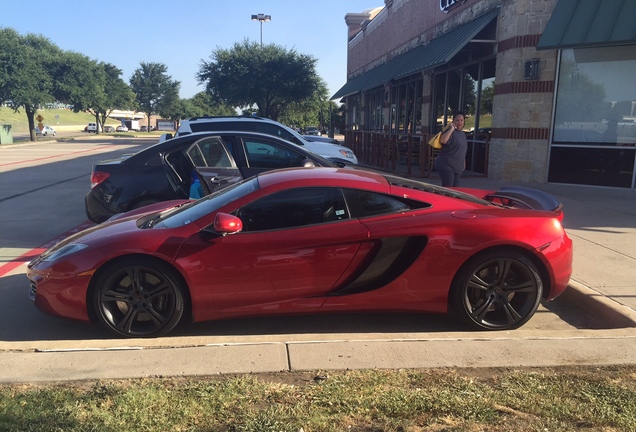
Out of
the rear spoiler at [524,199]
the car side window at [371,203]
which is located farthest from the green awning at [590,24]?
the car side window at [371,203]

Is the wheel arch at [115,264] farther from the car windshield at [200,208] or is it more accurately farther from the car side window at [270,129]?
the car side window at [270,129]

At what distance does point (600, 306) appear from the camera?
184 inches

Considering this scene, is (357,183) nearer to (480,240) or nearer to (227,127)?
(480,240)

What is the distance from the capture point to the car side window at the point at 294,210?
417 centimetres

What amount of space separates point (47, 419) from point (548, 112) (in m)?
12.4

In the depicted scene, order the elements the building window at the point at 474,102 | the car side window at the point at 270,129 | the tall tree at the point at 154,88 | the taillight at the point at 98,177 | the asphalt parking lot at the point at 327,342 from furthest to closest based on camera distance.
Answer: the tall tree at the point at 154,88 < the building window at the point at 474,102 < the car side window at the point at 270,129 < the taillight at the point at 98,177 < the asphalt parking lot at the point at 327,342

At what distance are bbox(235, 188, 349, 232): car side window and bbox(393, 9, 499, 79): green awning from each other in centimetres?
1029

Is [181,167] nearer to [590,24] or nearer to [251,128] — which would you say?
[251,128]

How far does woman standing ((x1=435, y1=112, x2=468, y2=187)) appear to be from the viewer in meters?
8.08

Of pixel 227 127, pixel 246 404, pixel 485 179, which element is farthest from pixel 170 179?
pixel 485 179

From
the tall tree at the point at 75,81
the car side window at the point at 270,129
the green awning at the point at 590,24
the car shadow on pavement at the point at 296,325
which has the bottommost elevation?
the car shadow on pavement at the point at 296,325

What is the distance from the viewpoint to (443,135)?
8.05 metres

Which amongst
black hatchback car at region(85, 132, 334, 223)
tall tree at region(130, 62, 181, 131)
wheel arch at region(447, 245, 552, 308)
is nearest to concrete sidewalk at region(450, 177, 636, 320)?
wheel arch at region(447, 245, 552, 308)

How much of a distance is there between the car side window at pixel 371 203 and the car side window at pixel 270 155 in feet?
11.6
